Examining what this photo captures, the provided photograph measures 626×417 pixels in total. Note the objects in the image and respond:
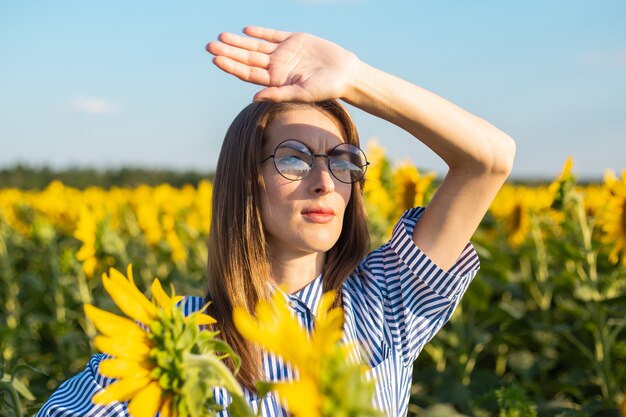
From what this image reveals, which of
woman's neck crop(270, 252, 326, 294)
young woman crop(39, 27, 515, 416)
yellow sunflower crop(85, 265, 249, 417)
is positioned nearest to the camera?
yellow sunflower crop(85, 265, 249, 417)

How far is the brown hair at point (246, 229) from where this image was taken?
6.21 ft

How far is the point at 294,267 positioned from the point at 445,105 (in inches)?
24.2

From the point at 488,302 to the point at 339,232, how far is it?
2.83 m

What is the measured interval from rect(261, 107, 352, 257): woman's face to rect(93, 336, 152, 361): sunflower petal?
1.02m

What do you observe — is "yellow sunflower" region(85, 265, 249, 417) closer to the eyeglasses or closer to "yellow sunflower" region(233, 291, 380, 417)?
"yellow sunflower" region(233, 291, 380, 417)

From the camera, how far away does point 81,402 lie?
1.49 metres

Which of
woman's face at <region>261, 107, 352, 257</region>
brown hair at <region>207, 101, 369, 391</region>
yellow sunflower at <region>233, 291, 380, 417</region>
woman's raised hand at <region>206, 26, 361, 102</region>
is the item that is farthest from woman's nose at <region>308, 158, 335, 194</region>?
yellow sunflower at <region>233, 291, 380, 417</region>

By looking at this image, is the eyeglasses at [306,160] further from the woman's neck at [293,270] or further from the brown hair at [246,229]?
the woman's neck at [293,270]

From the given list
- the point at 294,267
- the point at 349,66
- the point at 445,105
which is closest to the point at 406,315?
the point at 294,267

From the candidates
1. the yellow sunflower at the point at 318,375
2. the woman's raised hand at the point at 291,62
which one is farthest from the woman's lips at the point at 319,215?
the yellow sunflower at the point at 318,375

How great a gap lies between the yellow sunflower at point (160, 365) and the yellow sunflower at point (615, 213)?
3.16m

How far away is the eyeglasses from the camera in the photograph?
1.85 metres

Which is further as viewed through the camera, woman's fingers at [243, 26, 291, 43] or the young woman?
the young woman

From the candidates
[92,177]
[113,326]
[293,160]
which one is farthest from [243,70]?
[92,177]
